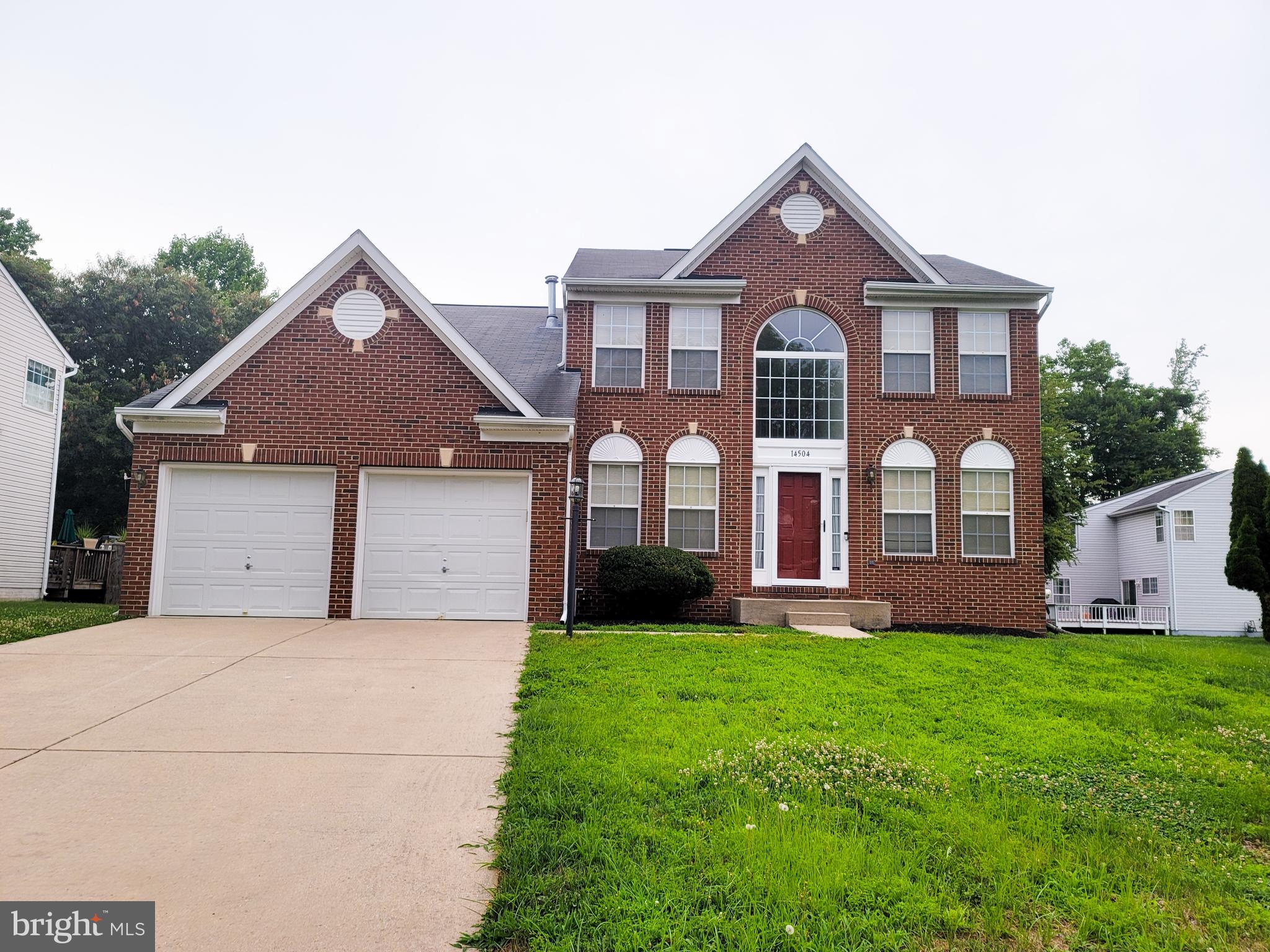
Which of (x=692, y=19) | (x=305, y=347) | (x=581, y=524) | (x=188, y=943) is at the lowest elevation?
(x=188, y=943)

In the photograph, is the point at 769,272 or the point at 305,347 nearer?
the point at 305,347

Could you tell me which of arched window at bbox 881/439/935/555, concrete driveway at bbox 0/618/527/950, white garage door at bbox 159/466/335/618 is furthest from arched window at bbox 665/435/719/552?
concrete driveway at bbox 0/618/527/950

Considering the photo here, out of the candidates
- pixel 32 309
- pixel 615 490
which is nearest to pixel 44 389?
pixel 32 309

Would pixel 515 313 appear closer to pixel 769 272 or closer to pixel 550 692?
pixel 769 272

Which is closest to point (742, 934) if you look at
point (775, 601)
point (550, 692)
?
point (550, 692)

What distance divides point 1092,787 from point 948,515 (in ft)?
33.7

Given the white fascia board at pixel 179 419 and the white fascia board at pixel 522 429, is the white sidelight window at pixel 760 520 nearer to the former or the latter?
the white fascia board at pixel 522 429

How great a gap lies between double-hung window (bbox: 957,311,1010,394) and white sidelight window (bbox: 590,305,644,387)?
6.28 meters

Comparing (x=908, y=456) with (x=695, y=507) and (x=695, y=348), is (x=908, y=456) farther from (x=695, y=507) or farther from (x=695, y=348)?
(x=695, y=348)

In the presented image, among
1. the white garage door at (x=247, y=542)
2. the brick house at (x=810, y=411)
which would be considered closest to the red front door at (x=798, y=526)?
the brick house at (x=810, y=411)

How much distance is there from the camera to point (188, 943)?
2717 mm

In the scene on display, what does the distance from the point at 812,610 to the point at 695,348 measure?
5.48 metres

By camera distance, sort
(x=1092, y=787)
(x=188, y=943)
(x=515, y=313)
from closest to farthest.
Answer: (x=188, y=943) < (x=1092, y=787) < (x=515, y=313)

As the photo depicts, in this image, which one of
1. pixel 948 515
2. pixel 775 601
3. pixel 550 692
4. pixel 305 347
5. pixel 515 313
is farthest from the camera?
pixel 515 313
